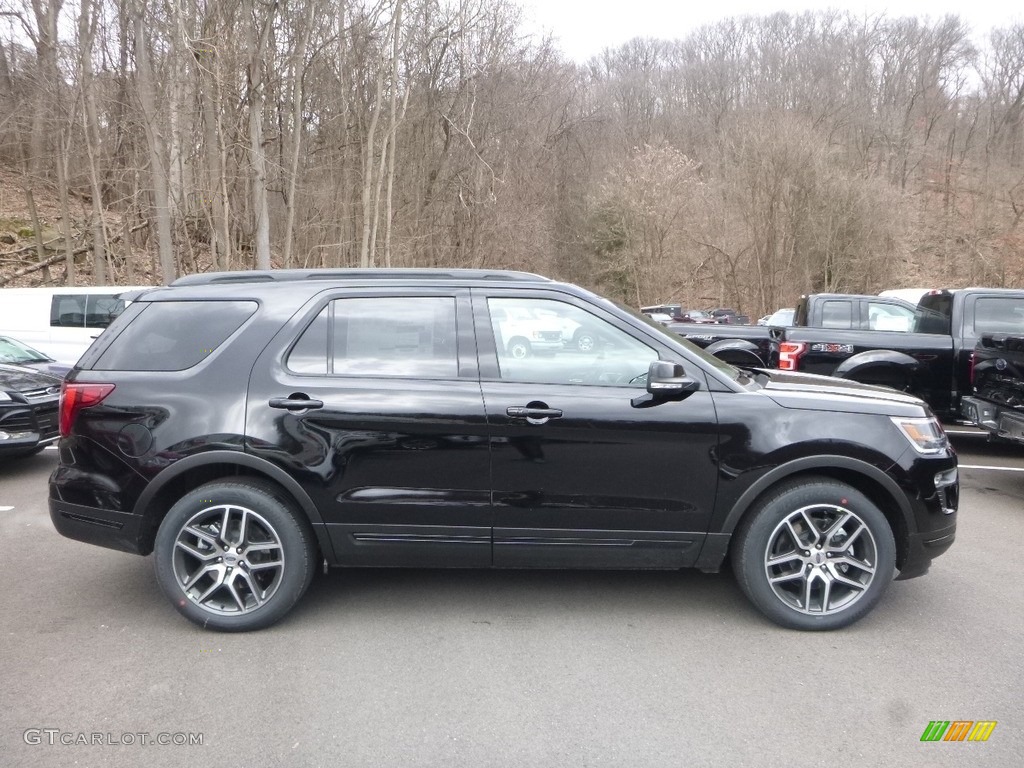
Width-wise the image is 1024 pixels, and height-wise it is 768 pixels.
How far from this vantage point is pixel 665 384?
13.0 feet

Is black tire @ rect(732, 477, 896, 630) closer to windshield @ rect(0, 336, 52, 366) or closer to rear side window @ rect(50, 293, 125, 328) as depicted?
windshield @ rect(0, 336, 52, 366)

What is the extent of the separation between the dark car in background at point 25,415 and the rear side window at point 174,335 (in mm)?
4092

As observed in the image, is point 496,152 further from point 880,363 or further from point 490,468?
point 490,468

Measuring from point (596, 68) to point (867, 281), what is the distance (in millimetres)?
28534

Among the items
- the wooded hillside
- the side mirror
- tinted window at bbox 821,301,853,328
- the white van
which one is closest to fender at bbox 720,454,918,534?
the side mirror

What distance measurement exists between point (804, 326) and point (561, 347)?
735 cm

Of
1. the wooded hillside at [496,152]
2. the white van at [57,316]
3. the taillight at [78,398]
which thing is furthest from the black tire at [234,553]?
the wooded hillside at [496,152]

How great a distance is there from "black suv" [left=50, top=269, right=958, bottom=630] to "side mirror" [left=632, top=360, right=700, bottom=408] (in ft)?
0.04

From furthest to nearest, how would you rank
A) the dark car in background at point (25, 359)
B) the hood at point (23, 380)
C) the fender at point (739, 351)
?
1. the fender at point (739, 351)
2. the dark car in background at point (25, 359)
3. the hood at point (23, 380)

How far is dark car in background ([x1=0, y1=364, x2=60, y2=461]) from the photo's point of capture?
24.7 ft

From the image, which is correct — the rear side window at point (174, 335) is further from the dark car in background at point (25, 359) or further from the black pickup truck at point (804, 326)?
the black pickup truck at point (804, 326)

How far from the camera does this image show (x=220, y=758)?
121 inches
